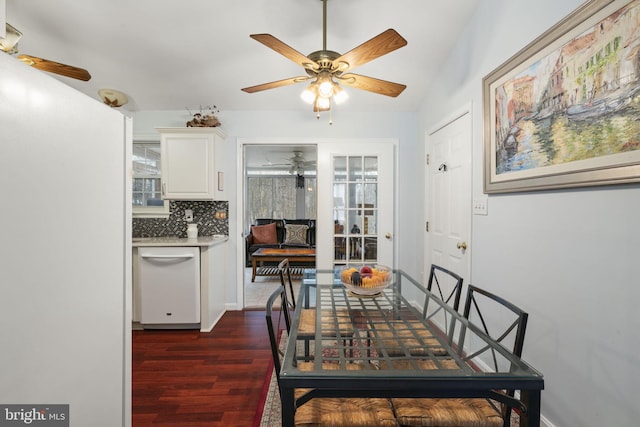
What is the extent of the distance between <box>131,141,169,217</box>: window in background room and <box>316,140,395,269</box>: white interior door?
1.90 m

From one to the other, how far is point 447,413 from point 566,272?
0.92m

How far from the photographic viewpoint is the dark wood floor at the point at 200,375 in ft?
5.65

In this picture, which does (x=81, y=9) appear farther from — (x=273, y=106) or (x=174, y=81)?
(x=273, y=106)

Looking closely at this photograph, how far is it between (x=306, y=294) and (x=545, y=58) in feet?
6.02

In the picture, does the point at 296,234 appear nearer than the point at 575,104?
No

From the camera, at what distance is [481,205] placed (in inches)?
83.1

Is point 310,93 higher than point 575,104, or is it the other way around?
point 310,93

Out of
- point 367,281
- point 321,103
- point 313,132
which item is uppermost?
point 313,132

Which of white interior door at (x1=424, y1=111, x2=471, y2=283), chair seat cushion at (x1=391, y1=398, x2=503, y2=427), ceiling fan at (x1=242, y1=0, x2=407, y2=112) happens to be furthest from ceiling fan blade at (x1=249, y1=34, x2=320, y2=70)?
chair seat cushion at (x1=391, y1=398, x2=503, y2=427)

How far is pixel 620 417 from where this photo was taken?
1.16 metres

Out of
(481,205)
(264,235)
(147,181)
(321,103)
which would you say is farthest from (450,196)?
(264,235)

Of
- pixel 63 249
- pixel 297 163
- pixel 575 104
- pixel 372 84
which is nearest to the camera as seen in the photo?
pixel 63 249

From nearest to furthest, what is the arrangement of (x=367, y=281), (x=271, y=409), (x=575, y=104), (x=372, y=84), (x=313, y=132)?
(x=575, y=104) < (x=367, y=281) < (x=271, y=409) < (x=372, y=84) < (x=313, y=132)

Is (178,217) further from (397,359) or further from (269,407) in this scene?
(397,359)
